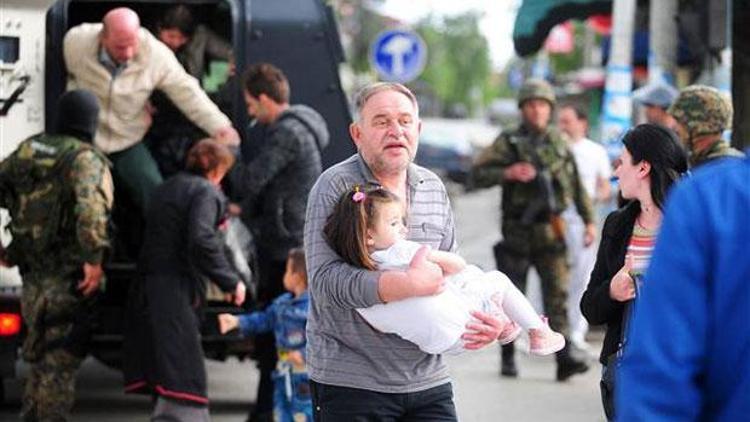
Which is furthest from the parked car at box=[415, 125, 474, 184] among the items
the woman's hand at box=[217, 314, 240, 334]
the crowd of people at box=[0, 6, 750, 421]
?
the woman's hand at box=[217, 314, 240, 334]

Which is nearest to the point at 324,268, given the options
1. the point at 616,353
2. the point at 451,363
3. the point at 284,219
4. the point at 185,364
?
the point at 616,353

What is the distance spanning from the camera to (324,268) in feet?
17.4

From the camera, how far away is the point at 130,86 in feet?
31.9

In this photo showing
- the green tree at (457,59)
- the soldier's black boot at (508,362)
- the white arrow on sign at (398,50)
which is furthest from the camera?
the green tree at (457,59)

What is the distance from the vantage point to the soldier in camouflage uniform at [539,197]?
11.8 metres

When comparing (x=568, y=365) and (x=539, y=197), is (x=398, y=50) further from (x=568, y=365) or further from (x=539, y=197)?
(x=568, y=365)

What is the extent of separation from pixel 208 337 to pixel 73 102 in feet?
5.31

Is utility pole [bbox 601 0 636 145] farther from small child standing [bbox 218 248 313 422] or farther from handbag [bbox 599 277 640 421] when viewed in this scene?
handbag [bbox 599 277 640 421]

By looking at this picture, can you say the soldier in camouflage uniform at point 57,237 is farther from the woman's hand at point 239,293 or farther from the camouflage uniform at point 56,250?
the woman's hand at point 239,293

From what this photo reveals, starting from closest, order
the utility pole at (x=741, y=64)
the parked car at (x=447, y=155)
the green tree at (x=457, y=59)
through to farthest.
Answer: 1. the utility pole at (x=741, y=64)
2. the parked car at (x=447, y=155)
3. the green tree at (x=457, y=59)

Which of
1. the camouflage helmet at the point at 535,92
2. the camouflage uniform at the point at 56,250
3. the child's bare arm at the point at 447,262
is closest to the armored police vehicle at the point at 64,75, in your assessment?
the camouflage uniform at the point at 56,250

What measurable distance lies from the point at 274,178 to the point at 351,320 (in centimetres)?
417

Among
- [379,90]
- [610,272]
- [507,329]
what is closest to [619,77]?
[610,272]

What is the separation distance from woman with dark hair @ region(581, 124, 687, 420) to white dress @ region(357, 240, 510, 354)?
638mm
